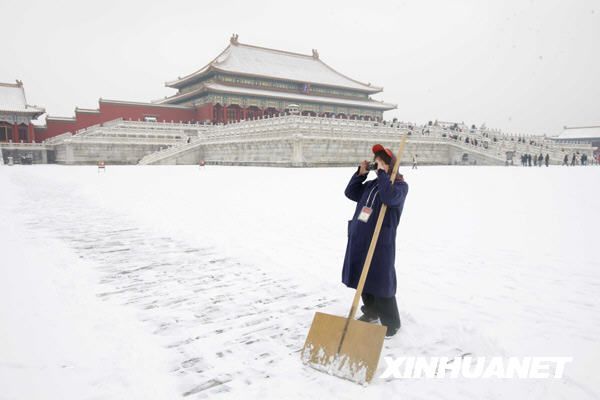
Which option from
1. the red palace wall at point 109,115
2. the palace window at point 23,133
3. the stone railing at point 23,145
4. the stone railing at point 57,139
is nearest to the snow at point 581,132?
the red palace wall at point 109,115

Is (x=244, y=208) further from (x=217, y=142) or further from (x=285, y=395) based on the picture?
(x=217, y=142)

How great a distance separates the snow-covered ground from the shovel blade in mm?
72

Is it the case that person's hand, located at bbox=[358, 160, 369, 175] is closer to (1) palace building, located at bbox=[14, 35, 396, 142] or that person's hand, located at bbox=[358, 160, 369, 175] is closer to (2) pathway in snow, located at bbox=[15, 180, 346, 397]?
(2) pathway in snow, located at bbox=[15, 180, 346, 397]

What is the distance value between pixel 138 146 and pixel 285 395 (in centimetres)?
3150

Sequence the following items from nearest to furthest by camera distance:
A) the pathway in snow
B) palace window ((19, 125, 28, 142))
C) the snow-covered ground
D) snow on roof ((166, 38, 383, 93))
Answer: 1. the snow-covered ground
2. the pathway in snow
3. palace window ((19, 125, 28, 142))
4. snow on roof ((166, 38, 383, 93))

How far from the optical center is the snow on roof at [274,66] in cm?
3912

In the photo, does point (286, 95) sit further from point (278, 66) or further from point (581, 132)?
point (581, 132)

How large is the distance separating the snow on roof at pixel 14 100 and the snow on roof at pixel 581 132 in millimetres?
67199

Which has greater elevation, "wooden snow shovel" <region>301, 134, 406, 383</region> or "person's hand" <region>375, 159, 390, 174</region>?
"person's hand" <region>375, 159, 390, 174</region>

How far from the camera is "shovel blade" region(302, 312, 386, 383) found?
2486 mm

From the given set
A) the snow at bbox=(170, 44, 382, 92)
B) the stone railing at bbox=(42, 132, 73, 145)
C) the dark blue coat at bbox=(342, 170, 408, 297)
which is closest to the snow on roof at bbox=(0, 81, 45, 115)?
the stone railing at bbox=(42, 132, 73, 145)

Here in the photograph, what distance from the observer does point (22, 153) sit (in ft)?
103

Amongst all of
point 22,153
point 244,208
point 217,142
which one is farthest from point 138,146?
point 244,208

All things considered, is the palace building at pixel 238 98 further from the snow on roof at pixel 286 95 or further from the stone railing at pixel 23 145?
the stone railing at pixel 23 145
